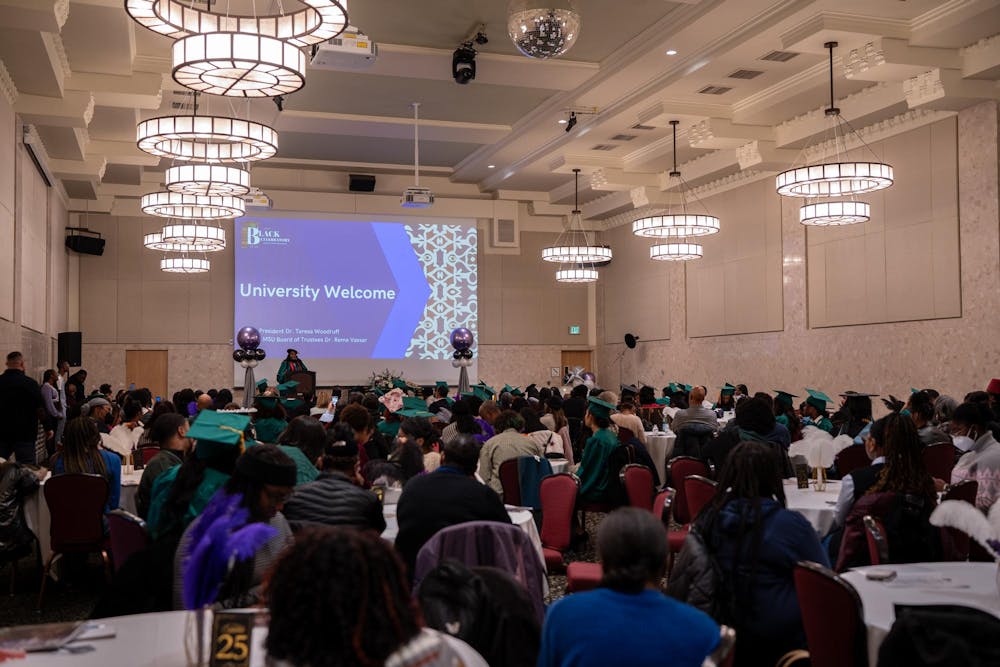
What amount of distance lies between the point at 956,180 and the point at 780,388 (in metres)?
5.08

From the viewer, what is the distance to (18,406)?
9.26 meters

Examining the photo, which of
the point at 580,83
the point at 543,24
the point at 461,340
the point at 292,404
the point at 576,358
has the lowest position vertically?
the point at 292,404

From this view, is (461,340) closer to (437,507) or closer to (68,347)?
(68,347)

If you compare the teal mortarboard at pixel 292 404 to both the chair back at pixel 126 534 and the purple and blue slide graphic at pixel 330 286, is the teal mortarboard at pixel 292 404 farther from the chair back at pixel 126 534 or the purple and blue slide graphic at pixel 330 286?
the purple and blue slide graphic at pixel 330 286

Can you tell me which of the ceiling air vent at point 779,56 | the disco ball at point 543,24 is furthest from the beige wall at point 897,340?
the disco ball at point 543,24

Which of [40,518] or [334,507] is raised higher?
[334,507]

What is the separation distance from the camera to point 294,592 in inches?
65.1

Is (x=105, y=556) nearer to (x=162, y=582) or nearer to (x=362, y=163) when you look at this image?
(x=162, y=582)

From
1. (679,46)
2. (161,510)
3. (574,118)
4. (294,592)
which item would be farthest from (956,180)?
(294,592)

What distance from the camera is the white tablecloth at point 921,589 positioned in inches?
123

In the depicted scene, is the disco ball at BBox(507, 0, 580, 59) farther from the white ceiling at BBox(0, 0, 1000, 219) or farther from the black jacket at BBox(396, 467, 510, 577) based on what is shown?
the black jacket at BBox(396, 467, 510, 577)

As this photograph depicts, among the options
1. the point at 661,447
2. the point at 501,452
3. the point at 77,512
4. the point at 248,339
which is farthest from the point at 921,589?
the point at 248,339

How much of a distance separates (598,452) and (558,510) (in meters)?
1.50

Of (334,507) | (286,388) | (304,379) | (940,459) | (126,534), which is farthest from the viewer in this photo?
(304,379)
